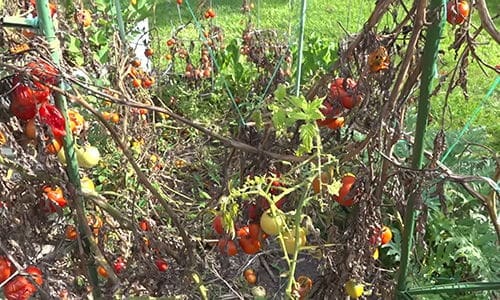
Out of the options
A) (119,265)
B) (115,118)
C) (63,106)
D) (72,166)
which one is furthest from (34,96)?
(115,118)

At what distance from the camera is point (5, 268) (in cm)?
115

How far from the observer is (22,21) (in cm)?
113

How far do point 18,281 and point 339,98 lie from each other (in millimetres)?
691

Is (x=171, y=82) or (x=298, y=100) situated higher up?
(x=298, y=100)

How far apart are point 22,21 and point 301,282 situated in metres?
0.75

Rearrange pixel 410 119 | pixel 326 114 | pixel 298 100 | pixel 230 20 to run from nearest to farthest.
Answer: pixel 298 100
pixel 326 114
pixel 410 119
pixel 230 20

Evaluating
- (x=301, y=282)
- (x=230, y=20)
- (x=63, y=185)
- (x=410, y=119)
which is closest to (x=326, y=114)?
(x=301, y=282)

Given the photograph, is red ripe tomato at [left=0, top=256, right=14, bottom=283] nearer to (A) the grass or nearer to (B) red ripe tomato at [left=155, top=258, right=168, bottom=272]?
(B) red ripe tomato at [left=155, top=258, right=168, bottom=272]

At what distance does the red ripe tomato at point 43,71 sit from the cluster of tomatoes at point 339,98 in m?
0.47

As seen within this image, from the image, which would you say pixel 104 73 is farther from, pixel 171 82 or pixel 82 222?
pixel 171 82

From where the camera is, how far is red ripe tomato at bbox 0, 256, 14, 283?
3.75 feet

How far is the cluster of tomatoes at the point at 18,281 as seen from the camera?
1.15 metres

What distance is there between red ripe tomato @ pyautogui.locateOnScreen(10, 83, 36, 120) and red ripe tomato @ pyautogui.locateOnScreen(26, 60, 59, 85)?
28 millimetres

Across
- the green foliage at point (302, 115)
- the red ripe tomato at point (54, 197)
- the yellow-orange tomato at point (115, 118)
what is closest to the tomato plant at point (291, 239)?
the green foliage at point (302, 115)
